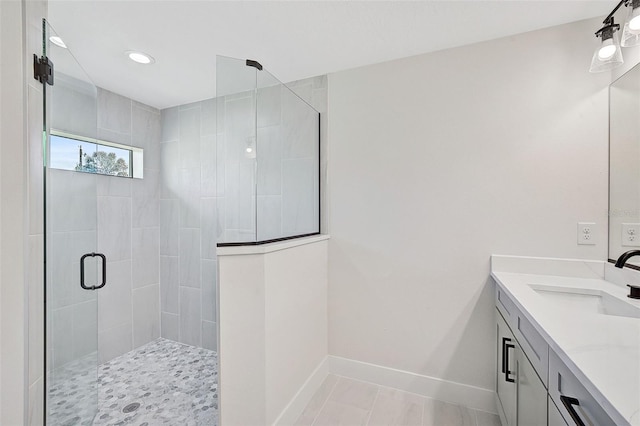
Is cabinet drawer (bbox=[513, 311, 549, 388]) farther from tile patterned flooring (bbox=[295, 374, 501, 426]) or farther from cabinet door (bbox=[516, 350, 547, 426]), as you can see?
tile patterned flooring (bbox=[295, 374, 501, 426])

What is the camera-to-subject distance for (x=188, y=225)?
2963 millimetres

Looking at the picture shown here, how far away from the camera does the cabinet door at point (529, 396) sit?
1006 mm

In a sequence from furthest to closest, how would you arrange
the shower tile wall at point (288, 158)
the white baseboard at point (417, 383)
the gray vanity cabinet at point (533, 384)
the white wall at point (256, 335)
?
1. the white baseboard at point (417, 383)
2. the shower tile wall at point (288, 158)
3. the white wall at point (256, 335)
4. the gray vanity cabinet at point (533, 384)

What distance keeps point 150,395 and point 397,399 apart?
1838 millimetres

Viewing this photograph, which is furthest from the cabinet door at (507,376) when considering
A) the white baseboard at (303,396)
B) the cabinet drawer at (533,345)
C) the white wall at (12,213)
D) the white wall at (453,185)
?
the white wall at (12,213)

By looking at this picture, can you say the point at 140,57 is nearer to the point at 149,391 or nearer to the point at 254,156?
the point at 254,156

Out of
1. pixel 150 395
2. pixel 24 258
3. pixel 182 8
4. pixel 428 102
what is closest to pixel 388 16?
pixel 428 102

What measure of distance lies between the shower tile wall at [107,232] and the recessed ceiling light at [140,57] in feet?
1.42

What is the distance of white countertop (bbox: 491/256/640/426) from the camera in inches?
24.1

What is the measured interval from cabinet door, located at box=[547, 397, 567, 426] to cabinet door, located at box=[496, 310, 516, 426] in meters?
0.46

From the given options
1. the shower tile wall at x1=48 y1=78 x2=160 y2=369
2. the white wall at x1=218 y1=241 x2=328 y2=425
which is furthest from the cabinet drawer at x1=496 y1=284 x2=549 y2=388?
the shower tile wall at x1=48 y1=78 x2=160 y2=369

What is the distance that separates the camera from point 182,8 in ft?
5.03

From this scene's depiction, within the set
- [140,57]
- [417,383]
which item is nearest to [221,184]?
[140,57]

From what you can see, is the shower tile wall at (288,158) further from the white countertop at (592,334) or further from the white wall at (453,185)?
the white countertop at (592,334)
